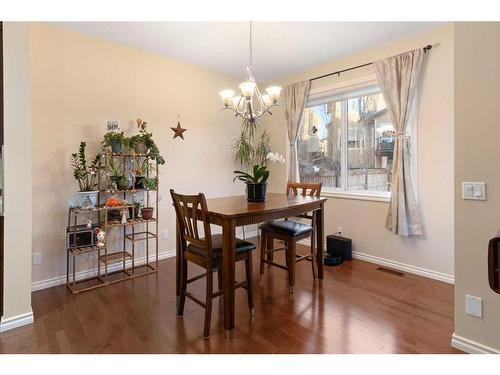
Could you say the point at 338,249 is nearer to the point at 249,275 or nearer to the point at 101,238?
the point at 249,275

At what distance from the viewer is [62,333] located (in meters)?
2.05

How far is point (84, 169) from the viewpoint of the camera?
2.92 m

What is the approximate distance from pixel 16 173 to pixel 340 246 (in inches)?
134

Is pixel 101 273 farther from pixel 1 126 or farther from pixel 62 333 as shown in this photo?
pixel 1 126

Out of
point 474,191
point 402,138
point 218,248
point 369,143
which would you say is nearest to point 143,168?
point 218,248

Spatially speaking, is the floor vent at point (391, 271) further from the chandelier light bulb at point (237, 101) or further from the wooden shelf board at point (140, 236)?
the wooden shelf board at point (140, 236)

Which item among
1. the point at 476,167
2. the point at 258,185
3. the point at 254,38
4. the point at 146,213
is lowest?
the point at 146,213

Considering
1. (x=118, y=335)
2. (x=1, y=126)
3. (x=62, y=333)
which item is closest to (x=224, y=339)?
(x=118, y=335)

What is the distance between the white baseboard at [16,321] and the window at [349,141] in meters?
3.52

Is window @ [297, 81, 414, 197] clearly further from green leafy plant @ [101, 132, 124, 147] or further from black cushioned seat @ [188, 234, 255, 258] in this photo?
green leafy plant @ [101, 132, 124, 147]

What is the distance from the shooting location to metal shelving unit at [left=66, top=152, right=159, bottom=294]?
2.88m

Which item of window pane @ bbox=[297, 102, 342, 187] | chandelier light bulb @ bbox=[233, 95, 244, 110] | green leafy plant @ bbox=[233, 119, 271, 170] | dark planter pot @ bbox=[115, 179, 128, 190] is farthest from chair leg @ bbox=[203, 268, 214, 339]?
green leafy plant @ bbox=[233, 119, 271, 170]

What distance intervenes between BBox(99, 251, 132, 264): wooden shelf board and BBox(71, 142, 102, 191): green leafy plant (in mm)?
746

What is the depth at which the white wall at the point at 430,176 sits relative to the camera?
2.93 metres
